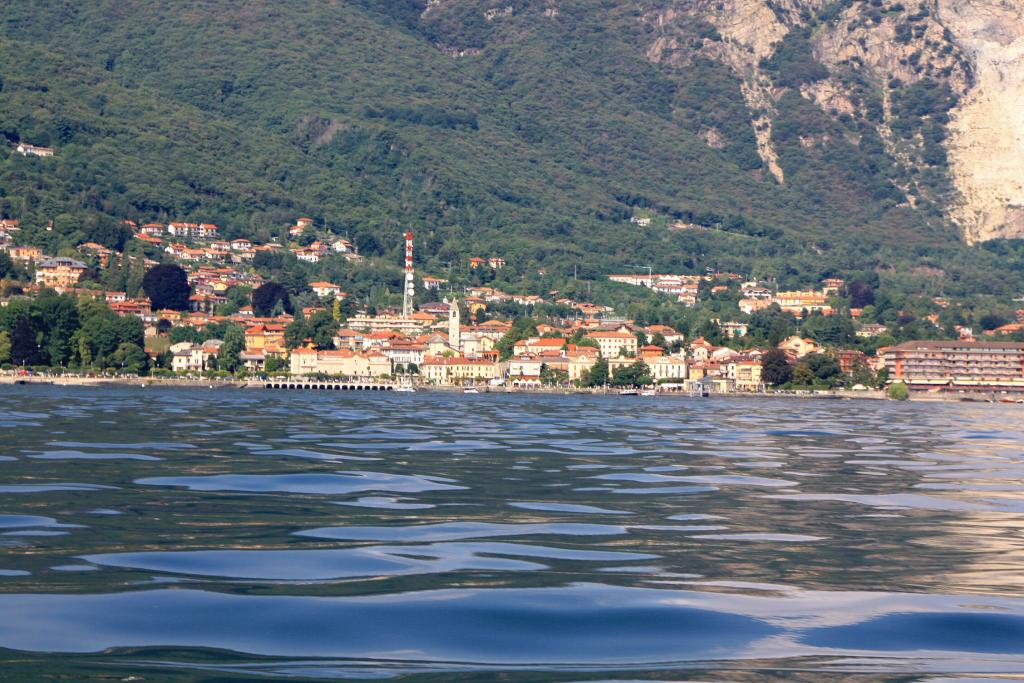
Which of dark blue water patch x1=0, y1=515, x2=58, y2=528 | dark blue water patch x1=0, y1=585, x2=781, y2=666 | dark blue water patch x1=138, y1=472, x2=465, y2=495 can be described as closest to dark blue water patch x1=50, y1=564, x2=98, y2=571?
dark blue water patch x1=0, y1=585, x2=781, y2=666

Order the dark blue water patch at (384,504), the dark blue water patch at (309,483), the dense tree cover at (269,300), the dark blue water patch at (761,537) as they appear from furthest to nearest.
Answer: the dense tree cover at (269,300) < the dark blue water patch at (309,483) < the dark blue water patch at (384,504) < the dark blue water patch at (761,537)

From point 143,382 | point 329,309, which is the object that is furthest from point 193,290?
point 143,382

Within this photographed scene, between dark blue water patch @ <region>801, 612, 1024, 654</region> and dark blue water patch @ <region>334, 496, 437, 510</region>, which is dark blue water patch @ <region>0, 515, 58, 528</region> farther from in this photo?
dark blue water patch @ <region>801, 612, 1024, 654</region>

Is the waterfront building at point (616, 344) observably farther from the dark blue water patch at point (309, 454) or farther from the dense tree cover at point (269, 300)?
the dark blue water patch at point (309, 454)

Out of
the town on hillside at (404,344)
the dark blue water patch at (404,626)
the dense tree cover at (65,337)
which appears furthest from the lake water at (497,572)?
the dense tree cover at (65,337)

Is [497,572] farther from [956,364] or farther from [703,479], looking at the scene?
[956,364]

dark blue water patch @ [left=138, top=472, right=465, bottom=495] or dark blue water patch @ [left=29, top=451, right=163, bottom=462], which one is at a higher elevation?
dark blue water patch @ [left=29, top=451, right=163, bottom=462]
